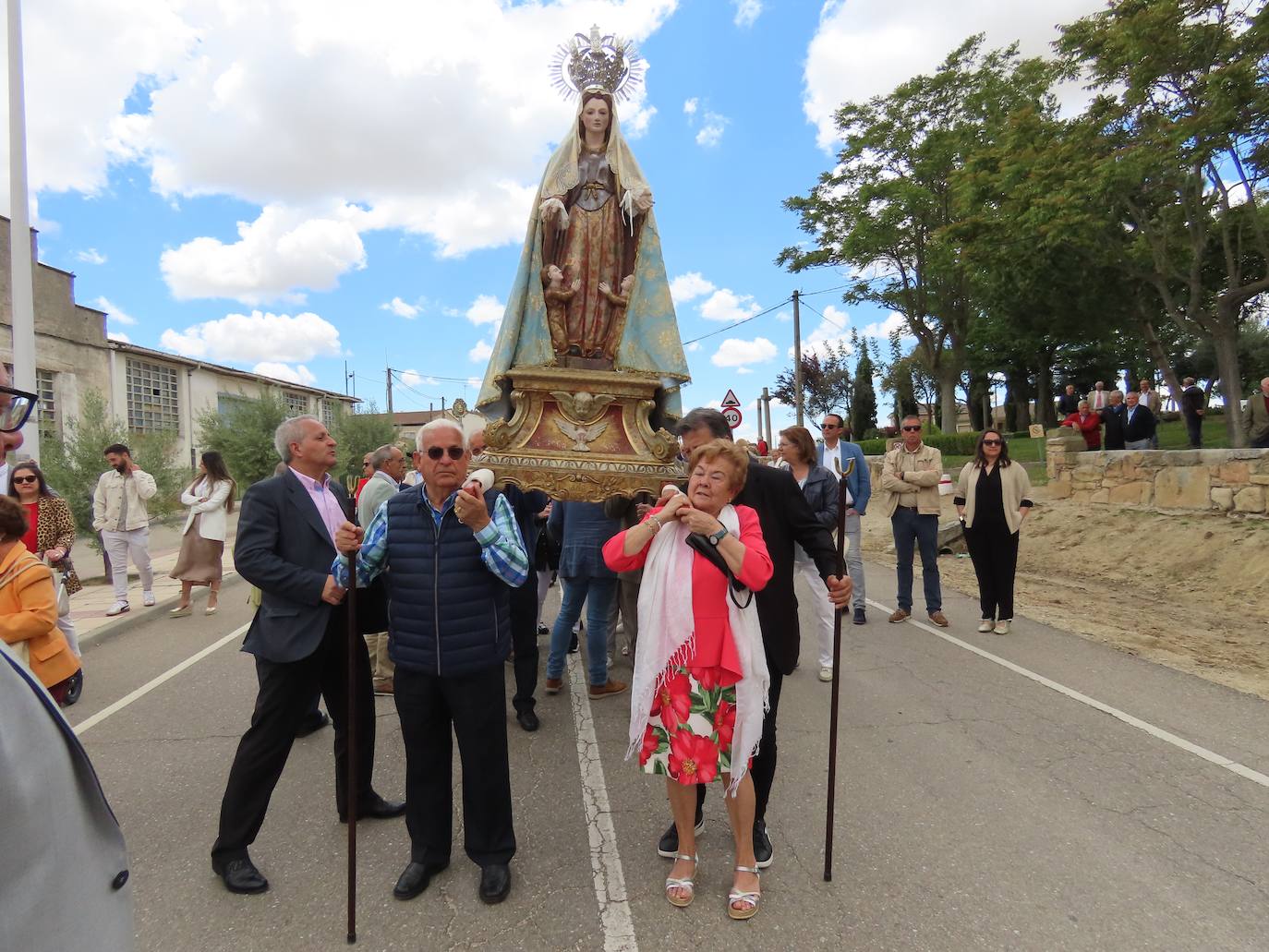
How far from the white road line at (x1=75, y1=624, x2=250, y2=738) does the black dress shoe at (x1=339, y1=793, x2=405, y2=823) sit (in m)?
1.89

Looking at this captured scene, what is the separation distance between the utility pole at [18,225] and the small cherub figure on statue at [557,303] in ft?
23.3

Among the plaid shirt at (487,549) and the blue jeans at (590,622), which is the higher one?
the plaid shirt at (487,549)

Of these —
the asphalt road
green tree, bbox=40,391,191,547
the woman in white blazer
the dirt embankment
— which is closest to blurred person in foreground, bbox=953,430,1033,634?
the dirt embankment

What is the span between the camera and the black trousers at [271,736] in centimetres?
301

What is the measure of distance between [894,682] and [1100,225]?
12926 mm

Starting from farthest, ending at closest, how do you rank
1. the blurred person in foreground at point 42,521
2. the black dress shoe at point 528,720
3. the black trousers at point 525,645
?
the blurred person in foreground at point 42,521 → the black trousers at point 525,645 → the black dress shoe at point 528,720

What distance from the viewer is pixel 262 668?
3215 millimetres

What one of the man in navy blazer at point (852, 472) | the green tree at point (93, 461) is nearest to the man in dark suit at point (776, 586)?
the man in navy blazer at point (852, 472)

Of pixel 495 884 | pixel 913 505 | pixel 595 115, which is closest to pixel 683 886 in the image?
pixel 495 884

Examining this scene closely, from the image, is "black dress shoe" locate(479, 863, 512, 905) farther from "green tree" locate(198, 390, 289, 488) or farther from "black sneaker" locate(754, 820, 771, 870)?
"green tree" locate(198, 390, 289, 488)

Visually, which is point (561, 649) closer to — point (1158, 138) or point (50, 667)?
point (50, 667)

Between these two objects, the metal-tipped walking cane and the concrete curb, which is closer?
the metal-tipped walking cane

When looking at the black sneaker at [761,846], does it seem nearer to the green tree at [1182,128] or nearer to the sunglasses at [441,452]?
the sunglasses at [441,452]

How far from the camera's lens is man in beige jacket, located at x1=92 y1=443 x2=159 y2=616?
8.16 m
